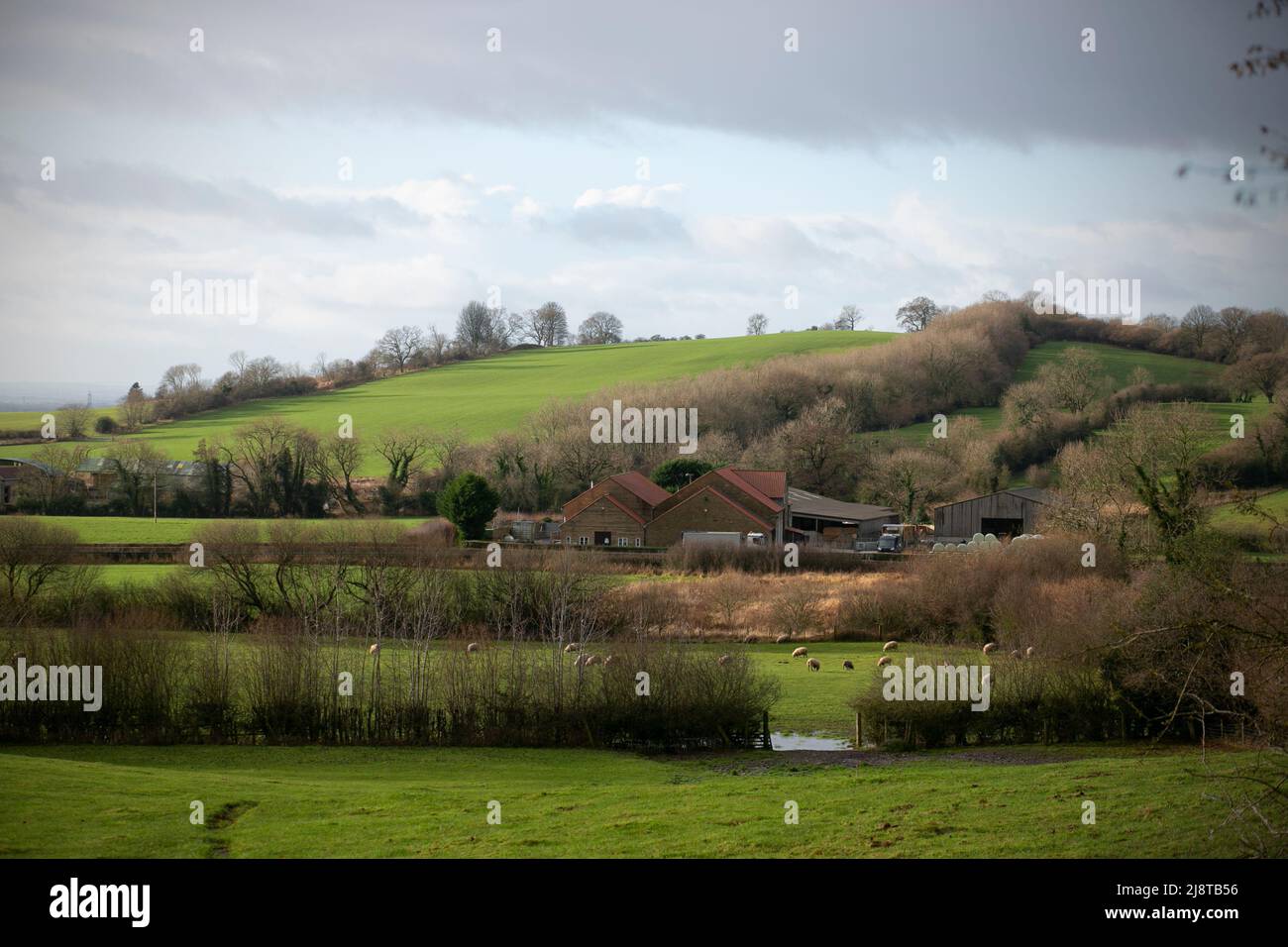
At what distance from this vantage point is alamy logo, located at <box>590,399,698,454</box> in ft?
334

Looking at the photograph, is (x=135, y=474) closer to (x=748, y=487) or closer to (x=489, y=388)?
(x=748, y=487)

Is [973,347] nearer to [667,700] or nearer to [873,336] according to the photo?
[873,336]

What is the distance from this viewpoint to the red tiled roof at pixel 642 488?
3300 inches

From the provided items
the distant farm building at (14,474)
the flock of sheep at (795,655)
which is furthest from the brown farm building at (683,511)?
the distant farm building at (14,474)

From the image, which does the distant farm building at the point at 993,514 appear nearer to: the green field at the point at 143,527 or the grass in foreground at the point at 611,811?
the green field at the point at 143,527

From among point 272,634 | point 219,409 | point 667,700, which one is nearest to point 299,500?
point 219,409

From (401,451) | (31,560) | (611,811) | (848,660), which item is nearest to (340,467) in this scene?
(401,451)

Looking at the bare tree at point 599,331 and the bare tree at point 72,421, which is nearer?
the bare tree at point 72,421

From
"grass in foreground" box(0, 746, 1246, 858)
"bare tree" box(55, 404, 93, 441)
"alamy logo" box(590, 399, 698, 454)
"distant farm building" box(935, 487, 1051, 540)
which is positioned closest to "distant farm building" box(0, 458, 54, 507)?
"bare tree" box(55, 404, 93, 441)

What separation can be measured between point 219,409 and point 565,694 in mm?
106201

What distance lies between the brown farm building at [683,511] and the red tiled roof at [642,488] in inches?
3.8

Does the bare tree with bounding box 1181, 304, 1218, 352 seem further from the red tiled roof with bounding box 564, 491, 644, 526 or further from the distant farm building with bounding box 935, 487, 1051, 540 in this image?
the red tiled roof with bounding box 564, 491, 644, 526

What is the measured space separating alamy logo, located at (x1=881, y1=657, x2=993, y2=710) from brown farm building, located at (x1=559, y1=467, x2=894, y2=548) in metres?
46.3
